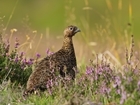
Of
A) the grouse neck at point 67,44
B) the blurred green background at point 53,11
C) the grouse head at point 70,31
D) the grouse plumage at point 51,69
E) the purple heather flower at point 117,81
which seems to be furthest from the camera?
the blurred green background at point 53,11

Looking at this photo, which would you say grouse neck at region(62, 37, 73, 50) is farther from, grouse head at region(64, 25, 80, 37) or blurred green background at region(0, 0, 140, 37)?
blurred green background at region(0, 0, 140, 37)

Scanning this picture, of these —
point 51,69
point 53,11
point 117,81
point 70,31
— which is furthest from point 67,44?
point 53,11

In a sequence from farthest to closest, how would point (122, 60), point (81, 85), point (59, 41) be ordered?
point (59, 41), point (122, 60), point (81, 85)

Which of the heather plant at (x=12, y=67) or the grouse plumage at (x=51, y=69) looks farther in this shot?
the heather plant at (x=12, y=67)

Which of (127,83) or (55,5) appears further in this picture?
(55,5)

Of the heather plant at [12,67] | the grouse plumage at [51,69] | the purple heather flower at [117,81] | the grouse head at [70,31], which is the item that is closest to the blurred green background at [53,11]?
the grouse head at [70,31]

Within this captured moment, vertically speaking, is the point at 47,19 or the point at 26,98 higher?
the point at 47,19

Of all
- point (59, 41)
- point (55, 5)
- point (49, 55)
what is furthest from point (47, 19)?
point (49, 55)

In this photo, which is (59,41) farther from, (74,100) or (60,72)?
(74,100)

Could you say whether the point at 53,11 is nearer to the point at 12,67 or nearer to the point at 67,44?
the point at 67,44

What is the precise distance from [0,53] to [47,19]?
59.2ft

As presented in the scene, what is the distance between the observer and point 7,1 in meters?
27.8

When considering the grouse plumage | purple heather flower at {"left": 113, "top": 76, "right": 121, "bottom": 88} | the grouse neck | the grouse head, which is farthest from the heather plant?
purple heather flower at {"left": 113, "top": 76, "right": 121, "bottom": 88}

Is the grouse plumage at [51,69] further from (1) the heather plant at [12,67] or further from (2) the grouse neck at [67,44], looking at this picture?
(1) the heather plant at [12,67]
